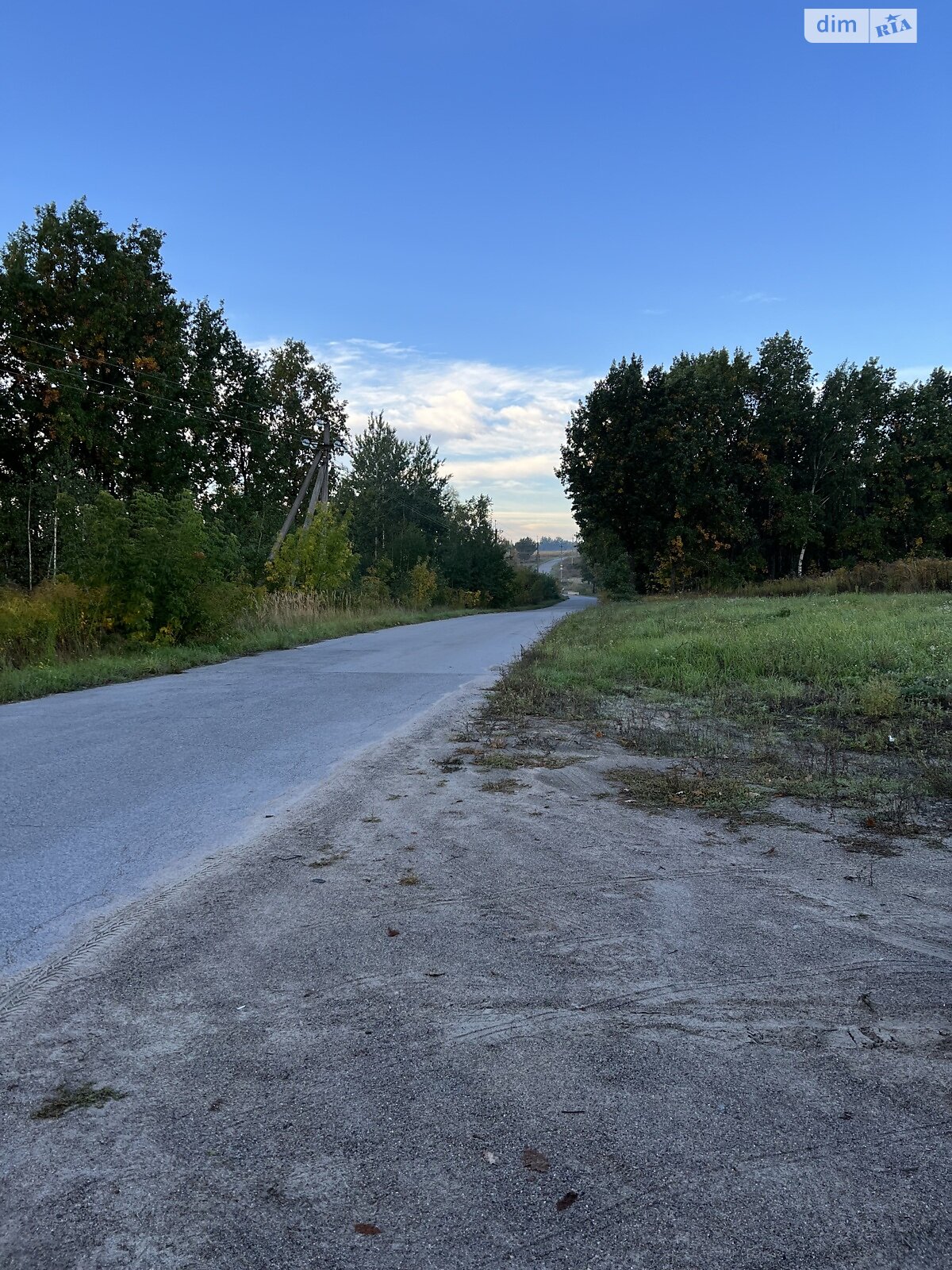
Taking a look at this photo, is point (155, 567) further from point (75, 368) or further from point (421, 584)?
point (421, 584)

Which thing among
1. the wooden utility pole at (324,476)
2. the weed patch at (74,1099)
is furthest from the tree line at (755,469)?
the weed patch at (74,1099)

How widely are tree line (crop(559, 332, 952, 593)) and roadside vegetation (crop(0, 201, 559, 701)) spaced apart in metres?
10.2

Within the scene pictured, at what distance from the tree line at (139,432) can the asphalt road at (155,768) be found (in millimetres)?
4324

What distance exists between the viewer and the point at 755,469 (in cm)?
3956

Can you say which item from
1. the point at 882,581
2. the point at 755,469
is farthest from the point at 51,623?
the point at 755,469

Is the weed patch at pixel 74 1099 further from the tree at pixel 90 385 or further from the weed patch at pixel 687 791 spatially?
the tree at pixel 90 385

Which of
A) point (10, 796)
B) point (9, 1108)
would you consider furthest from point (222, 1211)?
point (10, 796)

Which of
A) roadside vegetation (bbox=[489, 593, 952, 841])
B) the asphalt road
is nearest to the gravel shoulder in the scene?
the asphalt road

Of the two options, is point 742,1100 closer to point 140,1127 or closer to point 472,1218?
point 472,1218

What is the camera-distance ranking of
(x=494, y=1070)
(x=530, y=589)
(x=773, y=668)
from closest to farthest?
1. (x=494, y=1070)
2. (x=773, y=668)
3. (x=530, y=589)

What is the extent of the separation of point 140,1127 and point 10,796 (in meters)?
3.34

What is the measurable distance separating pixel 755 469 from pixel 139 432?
2910 centimetres

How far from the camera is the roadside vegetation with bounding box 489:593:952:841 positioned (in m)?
4.79

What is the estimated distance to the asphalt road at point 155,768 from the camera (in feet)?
10.9
